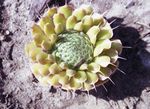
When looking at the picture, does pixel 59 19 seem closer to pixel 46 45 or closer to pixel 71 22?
pixel 71 22

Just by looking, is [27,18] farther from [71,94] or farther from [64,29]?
[71,94]

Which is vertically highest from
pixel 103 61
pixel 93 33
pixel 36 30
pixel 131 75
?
pixel 36 30

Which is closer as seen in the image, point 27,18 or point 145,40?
point 145,40

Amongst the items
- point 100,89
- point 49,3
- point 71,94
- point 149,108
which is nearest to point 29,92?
point 71,94

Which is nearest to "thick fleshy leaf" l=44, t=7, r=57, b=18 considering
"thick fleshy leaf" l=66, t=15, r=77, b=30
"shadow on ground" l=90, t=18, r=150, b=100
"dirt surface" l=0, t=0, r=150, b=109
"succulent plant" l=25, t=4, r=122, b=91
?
"succulent plant" l=25, t=4, r=122, b=91

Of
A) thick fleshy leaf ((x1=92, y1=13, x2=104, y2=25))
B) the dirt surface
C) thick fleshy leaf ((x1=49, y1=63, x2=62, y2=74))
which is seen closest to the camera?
thick fleshy leaf ((x1=49, y1=63, x2=62, y2=74))

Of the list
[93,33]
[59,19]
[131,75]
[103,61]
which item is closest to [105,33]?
[93,33]

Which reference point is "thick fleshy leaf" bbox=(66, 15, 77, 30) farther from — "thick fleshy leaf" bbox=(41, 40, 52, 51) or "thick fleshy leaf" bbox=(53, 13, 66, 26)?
"thick fleshy leaf" bbox=(41, 40, 52, 51)
